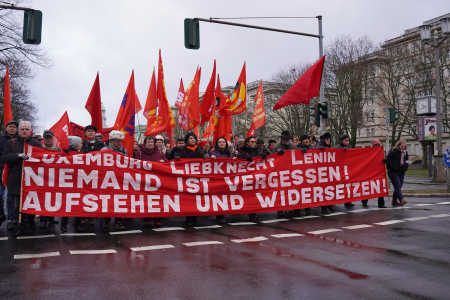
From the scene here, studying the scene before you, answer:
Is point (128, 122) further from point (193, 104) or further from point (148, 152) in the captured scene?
point (193, 104)

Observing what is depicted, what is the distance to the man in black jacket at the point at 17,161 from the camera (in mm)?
7387

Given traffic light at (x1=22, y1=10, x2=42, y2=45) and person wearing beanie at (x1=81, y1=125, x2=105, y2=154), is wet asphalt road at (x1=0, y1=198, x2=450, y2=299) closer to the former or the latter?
person wearing beanie at (x1=81, y1=125, x2=105, y2=154)

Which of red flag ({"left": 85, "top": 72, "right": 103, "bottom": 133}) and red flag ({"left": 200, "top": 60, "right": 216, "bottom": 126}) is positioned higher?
red flag ({"left": 200, "top": 60, "right": 216, "bottom": 126})

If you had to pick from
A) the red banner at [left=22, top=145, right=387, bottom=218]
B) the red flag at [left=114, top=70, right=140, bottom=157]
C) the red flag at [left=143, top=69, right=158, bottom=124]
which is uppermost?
the red flag at [left=143, top=69, right=158, bottom=124]

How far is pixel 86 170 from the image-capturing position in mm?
8008

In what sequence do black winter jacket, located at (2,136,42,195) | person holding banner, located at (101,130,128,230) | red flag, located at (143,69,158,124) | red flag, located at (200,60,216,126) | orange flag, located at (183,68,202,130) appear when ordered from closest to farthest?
black winter jacket, located at (2,136,42,195)
person holding banner, located at (101,130,128,230)
red flag, located at (143,69,158,124)
orange flag, located at (183,68,202,130)
red flag, located at (200,60,216,126)

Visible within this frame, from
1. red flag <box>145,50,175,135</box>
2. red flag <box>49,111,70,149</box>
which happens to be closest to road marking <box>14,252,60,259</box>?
red flag <box>145,50,175,135</box>

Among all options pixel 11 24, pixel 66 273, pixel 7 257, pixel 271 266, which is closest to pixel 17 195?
pixel 7 257

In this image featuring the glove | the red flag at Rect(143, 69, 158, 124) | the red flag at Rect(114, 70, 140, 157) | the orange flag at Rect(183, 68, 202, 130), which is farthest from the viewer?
the orange flag at Rect(183, 68, 202, 130)

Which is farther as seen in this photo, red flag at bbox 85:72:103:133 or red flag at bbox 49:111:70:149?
red flag at bbox 49:111:70:149

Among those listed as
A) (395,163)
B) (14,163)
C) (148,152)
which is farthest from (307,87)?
(14,163)

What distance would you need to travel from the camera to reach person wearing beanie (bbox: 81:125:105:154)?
30.3ft

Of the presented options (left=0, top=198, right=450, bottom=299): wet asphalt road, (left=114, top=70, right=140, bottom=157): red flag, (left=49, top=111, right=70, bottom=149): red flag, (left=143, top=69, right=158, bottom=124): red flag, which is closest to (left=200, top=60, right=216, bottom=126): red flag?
(left=143, top=69, right=158, bottom=124): red flag

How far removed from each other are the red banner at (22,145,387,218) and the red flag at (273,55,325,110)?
1.33 meters
